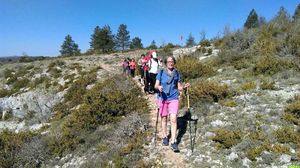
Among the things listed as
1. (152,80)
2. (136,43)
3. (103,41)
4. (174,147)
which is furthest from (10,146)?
(136,43)

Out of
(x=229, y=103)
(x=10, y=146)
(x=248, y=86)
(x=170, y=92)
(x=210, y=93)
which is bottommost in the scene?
(x=10, y=146)

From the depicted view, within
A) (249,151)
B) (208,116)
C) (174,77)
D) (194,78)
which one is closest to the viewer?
(249,151)

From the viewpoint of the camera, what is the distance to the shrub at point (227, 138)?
8.32 metres

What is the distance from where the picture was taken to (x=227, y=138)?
8.48 metres

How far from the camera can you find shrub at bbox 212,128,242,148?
8320 mm

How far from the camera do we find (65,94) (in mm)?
21484

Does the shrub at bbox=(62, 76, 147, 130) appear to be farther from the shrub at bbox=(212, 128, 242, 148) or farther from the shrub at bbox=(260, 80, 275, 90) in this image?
the shrub at bbox=(260, 80, 275, 90)

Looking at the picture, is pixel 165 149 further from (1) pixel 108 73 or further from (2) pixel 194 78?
(1) pixel 108 73

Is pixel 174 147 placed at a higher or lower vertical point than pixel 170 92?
lower

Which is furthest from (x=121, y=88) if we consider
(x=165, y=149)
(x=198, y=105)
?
(x=165, y=149)

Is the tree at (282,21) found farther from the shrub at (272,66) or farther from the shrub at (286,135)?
the shrub at (286,135)

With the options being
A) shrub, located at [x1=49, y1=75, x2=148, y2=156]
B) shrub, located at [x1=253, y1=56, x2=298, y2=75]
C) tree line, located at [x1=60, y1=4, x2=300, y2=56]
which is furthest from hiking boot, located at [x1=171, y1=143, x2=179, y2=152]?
tree line, located at [x1=60, y1=4, x2=300, y2=56]

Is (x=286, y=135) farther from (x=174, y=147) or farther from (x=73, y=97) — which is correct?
(x=73, y=97)

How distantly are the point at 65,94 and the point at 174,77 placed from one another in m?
14.6
